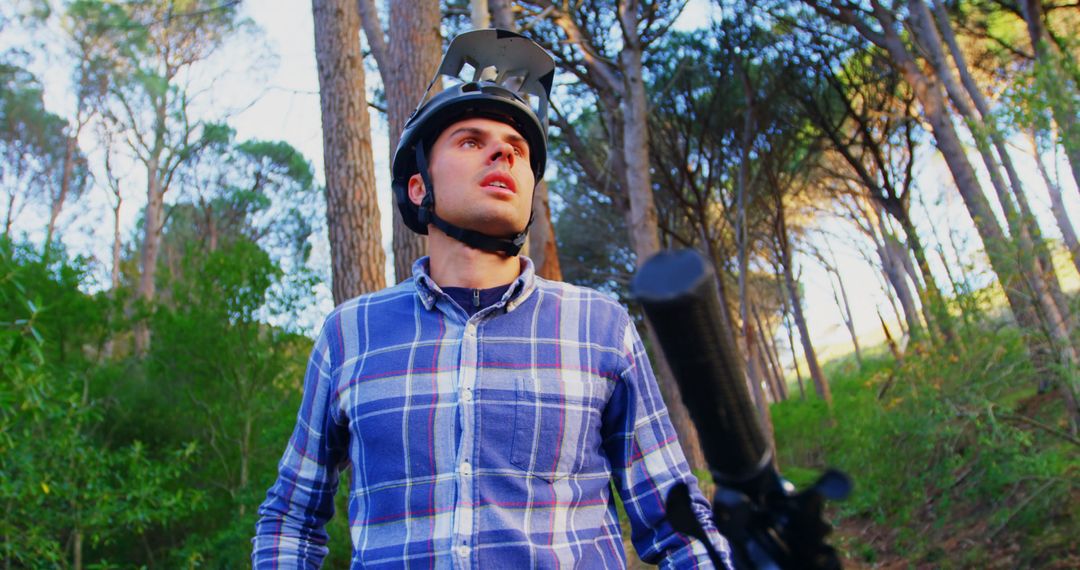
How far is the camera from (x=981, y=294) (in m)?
6.55

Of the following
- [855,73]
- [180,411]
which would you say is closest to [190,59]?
[180,411]

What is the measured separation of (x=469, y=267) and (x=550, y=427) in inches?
17.3

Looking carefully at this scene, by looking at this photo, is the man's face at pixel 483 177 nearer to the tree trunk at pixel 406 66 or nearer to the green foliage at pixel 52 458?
the green foliage at pixel 52 458

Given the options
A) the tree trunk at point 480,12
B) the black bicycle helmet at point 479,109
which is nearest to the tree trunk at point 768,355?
the tree trunk at point 480,12

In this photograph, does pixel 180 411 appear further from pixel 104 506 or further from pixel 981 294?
pixel 981 294

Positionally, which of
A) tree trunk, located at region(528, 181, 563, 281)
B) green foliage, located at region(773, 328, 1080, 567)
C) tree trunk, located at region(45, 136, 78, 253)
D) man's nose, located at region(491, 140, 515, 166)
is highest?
tree trunk, located at region(45, 136, 78, 253)

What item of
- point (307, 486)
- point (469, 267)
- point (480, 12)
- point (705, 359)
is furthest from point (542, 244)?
point (705, 359)

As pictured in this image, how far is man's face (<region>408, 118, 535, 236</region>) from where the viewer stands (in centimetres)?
183

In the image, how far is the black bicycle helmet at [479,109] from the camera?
1.95m

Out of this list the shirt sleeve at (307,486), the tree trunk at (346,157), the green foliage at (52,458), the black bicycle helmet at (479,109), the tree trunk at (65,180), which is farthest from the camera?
the tree trunk at (65,180)

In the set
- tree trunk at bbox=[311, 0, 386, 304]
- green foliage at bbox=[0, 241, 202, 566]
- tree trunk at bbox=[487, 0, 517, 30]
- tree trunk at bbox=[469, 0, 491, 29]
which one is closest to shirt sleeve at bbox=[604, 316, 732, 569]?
green foliage at bbox=[0, 241, 202, 566]

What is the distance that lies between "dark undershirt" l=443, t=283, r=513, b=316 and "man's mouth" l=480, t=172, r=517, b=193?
22 centimetres

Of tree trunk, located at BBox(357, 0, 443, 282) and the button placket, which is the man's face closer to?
the button placket

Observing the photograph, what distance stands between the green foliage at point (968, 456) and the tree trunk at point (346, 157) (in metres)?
4.64
